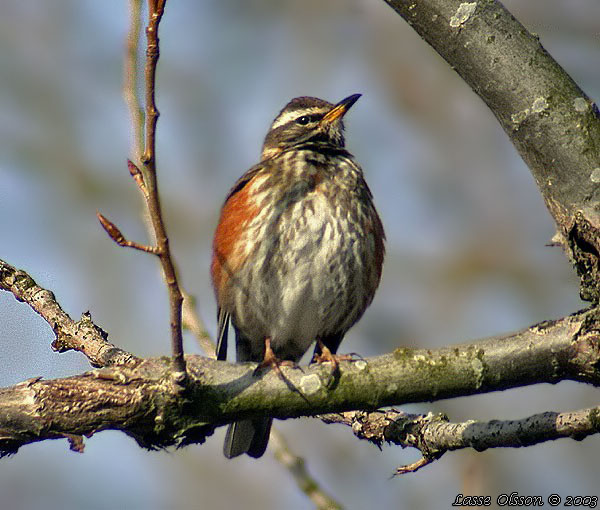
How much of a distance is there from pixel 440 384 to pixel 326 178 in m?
2.56

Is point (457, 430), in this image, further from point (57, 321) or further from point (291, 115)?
point (291, 115)

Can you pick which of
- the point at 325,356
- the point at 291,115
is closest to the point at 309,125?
the point at 291,115

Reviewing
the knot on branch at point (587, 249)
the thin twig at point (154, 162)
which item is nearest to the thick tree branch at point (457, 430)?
the knot on branch at point (587, 249)

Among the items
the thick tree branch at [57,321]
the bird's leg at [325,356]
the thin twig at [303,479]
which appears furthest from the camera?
the bird's leg at [325,356]

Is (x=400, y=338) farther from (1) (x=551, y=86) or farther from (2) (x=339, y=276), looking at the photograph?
(1) (x=551, y=86)

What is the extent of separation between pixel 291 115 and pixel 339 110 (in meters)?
0.49

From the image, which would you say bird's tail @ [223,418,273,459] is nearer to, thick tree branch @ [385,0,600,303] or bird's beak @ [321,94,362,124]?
bird's beak @ [321,94,362,124]

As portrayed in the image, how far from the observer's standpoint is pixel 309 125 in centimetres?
678

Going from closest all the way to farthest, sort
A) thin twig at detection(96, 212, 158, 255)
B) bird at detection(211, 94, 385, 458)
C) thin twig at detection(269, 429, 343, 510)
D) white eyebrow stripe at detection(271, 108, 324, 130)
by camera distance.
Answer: thin twig at detection(96, 212, 158, 255), thin twig at detection(269, 429, 343, 510), bird at detection(211, 94, 385, 458), white eyebrow stripe at detection(271, 108, 324, 130)

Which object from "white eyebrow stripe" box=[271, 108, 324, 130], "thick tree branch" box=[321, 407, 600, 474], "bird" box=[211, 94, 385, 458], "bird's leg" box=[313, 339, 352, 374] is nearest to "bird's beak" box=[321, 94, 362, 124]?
"white eyebrow stripe" box=[271, 108, 324, 130]

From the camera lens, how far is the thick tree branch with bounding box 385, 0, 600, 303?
345 cm

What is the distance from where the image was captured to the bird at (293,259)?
546 cm

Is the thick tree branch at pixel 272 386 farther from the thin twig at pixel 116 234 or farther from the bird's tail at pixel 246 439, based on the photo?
the bird's tail at pixel 246 439

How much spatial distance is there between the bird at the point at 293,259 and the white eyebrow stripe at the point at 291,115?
2.66ft
